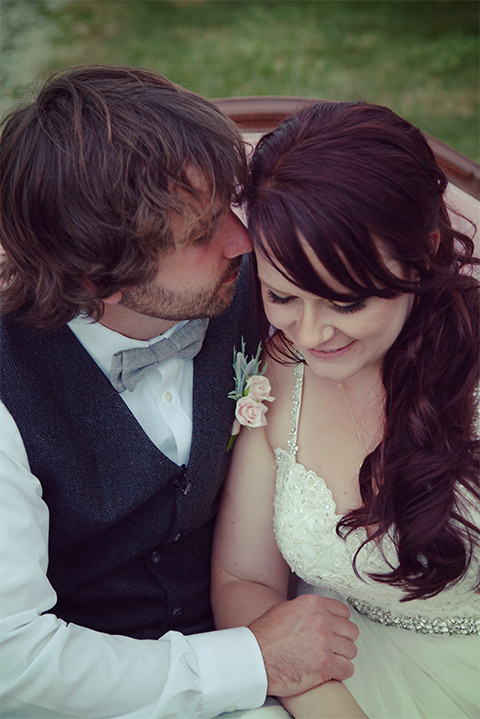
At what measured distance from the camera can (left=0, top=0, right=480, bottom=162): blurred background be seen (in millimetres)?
5926

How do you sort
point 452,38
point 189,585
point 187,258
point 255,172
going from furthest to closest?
1. point 452,38
2. point 189,585
3. point 187,258
4. point 255,172

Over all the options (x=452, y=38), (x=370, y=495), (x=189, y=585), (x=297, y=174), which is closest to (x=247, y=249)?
(x=297, y=174)

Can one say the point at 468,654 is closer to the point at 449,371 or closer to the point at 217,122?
the point at 449,371

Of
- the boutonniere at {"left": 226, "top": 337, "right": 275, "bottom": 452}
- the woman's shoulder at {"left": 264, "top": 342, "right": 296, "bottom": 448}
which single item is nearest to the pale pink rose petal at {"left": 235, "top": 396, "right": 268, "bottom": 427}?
the boutonniere at {"left": 226, "top": 337, "right": 275, "bottom": 452}

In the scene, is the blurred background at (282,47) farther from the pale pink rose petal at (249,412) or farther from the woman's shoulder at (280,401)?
the pale pink rose petal at (249,412)

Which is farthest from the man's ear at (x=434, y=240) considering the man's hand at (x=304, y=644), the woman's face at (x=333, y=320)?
the man's hand at (x=304, y=644)

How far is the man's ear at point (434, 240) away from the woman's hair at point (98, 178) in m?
0.48

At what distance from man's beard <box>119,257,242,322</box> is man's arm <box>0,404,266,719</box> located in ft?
1.42

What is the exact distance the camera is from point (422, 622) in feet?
7.06

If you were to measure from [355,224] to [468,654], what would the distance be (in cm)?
121

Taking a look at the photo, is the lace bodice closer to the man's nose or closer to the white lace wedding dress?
the white lace wedding dress

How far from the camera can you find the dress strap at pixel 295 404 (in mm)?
2164

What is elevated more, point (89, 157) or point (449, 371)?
point (89, 157)

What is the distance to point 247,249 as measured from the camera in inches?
78.6
